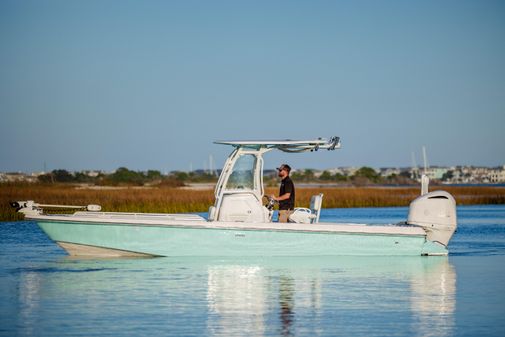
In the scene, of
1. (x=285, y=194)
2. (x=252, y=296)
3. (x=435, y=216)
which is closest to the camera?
(x=252, y=296)

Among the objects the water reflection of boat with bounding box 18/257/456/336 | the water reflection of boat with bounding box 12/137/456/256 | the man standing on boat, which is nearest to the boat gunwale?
the water reflection of boat with bounding box 12/137/456/256

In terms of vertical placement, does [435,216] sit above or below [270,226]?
above

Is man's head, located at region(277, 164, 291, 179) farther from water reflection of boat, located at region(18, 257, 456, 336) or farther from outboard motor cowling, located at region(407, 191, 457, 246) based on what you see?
outboard motor cowling, located at region(407, 191, 457, 246)

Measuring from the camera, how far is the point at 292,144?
62.5 feet

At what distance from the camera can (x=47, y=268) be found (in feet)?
60.1

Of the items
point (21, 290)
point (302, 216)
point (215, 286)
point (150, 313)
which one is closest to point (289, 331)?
point (150, 313)

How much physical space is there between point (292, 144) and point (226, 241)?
2.32 metres

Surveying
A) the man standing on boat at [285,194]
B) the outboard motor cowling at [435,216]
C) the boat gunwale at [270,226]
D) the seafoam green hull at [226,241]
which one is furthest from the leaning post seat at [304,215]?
the outboard motor cowling at [435,216]

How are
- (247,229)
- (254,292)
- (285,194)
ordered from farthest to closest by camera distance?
1. (285,194)
2. (247,229)
3. (254,292)

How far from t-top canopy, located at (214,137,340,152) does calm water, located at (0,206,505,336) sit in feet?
7.24

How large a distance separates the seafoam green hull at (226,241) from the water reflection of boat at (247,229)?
0.06 feet

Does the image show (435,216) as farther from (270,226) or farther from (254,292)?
(254,292)

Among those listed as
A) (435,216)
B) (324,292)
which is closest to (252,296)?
(324,292)

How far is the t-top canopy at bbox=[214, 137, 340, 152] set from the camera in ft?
62.0
